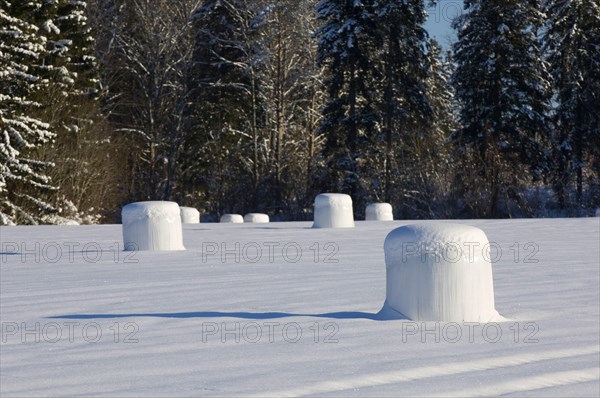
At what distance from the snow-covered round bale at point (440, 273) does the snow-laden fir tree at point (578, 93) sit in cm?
3351

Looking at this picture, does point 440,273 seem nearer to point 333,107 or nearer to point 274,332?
point 274,332

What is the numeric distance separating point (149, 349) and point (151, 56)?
116 feet

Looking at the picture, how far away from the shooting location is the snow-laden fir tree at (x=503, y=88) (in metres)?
37.2

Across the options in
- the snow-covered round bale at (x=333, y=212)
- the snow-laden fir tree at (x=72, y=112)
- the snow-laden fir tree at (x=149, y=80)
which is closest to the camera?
the snow-covered round bale at (x=333, y=212)

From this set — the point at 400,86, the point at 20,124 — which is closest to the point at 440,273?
the point at 20,124

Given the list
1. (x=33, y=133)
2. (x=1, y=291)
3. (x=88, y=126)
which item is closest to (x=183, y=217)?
(x=33, y=133)

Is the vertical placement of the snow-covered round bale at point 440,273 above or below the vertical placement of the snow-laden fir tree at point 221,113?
below

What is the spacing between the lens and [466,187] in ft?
117

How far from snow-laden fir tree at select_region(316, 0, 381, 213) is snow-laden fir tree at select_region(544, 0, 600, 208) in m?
8.01

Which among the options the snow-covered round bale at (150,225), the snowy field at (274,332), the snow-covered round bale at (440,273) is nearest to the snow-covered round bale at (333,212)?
the snow-covered round bale at (150,225)

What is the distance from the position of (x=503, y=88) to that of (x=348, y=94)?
6187mm

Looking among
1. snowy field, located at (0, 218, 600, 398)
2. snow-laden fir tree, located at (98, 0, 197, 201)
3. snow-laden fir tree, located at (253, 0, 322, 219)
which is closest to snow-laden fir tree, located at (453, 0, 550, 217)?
snow-laden fir tree, located at (253, 0, 322, 219)

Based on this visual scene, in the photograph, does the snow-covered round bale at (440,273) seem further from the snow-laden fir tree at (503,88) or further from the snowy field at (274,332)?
the snow-laden fir tree at (503,88)

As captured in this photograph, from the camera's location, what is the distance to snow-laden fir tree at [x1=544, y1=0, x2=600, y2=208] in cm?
3953
